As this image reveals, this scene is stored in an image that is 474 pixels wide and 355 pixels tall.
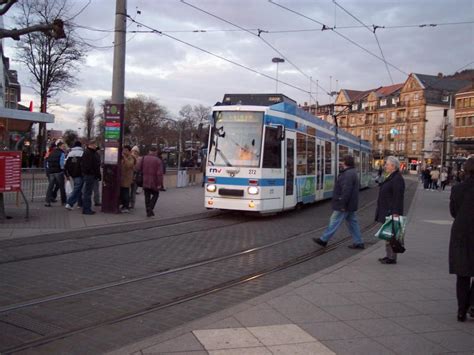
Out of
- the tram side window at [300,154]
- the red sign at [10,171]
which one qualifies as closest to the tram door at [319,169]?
the tram side window at [300,154]

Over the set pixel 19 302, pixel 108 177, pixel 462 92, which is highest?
pixel 462 92

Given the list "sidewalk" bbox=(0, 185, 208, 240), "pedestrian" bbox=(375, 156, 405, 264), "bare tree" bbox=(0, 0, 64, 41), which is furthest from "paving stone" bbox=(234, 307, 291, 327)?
"sidewalk" bbox=(0, 185, 208, 240)

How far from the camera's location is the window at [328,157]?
64.3 feet

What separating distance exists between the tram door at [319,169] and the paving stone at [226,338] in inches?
542

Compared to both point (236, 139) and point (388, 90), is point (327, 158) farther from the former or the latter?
point (388, 90)

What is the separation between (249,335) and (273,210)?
9412mm

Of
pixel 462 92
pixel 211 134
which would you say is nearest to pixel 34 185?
pixel 211 134

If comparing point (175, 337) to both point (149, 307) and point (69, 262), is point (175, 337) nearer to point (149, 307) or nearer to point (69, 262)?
point (149, 307)

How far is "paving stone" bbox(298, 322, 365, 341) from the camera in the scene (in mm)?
4730

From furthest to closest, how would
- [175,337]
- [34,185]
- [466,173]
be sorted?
[34,185] < [466,173] < [175,337]

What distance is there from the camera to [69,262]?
25.6ft

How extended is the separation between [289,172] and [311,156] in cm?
286

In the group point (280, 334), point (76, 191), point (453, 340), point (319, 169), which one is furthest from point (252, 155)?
point (453, 340)

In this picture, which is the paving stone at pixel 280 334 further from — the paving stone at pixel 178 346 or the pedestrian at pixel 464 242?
the pedestrian at pixel 464 242
